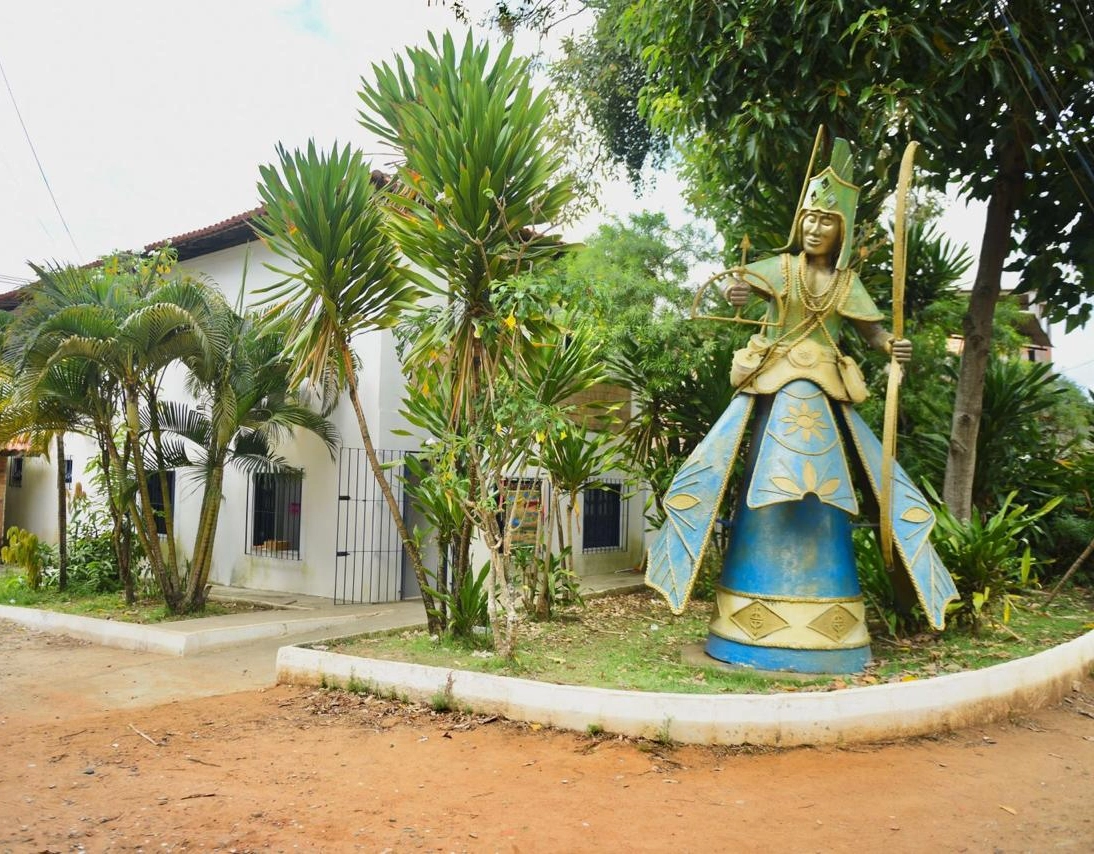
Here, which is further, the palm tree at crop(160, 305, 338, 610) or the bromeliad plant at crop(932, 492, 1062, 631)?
the palm tree at crop(160, 305, 338, 610)

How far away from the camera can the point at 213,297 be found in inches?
376

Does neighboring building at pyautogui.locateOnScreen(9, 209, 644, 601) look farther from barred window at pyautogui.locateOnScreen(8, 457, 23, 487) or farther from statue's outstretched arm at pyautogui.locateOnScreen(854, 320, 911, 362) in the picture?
barred window at pyautogui.locateOnScreen(8, 457, 23, 487)

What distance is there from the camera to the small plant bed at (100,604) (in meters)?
9.37

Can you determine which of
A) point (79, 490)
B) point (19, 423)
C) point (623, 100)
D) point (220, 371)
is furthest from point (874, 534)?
point (623, 100)

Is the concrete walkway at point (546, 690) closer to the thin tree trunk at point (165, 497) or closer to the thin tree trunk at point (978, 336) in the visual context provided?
the thin tree trunk at point (165, 497)

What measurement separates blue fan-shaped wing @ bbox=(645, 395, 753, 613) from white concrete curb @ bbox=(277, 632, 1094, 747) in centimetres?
105

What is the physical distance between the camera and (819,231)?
6.27 metres

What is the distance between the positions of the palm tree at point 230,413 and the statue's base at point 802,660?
5.49 meters

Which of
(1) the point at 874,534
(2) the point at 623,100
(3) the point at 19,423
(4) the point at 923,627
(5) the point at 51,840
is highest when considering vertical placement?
(2) the point at 623,100

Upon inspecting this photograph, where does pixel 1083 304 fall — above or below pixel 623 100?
below

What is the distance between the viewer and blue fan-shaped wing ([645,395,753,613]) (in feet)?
19.7

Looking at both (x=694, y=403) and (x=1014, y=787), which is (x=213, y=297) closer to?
(x=694, y=403)

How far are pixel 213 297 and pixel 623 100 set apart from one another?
1022 centimetres

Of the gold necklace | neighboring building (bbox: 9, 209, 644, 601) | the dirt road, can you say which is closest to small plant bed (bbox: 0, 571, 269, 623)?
neighboring building (bbox: 9, 209, 644, 601)
